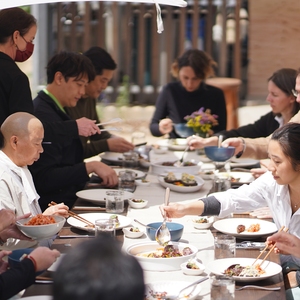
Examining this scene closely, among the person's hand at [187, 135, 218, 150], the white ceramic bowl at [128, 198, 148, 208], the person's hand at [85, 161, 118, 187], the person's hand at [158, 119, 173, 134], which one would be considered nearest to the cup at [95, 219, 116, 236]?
the white ceramic bowl at [128, 198, 148, 208]

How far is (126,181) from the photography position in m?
4.06

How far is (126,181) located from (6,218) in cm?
140

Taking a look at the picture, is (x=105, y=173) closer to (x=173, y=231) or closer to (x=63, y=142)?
(x=63, y=142)

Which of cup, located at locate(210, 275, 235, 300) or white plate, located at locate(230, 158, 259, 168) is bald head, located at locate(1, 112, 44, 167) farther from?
white plate, located at locate(230, 158, 259, 168)

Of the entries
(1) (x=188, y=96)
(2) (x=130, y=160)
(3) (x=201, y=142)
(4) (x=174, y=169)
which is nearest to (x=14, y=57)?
(2) (x=130, y=160)

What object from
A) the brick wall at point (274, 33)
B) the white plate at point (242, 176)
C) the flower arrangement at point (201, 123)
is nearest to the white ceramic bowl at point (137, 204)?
the white plate at point (242, 176)

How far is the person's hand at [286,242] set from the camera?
259 cm

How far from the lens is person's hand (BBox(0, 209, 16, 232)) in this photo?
2.73 m

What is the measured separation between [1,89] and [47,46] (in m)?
6.38

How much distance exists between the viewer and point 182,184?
13.0 ft

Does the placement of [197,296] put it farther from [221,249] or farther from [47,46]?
[47,46]

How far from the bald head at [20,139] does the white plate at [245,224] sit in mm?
965

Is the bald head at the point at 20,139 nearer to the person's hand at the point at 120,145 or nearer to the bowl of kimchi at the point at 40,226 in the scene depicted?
the bowl of kimchi at the point at 40,226

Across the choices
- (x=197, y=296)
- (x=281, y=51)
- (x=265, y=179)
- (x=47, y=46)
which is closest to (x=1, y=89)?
(x=265, y=179)
